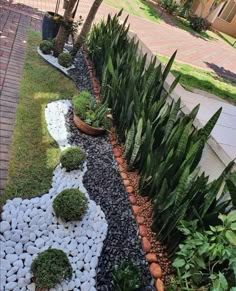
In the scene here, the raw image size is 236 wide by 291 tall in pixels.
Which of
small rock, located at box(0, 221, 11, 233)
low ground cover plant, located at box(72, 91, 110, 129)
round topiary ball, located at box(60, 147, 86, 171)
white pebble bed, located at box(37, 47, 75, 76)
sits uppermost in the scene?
low ground cover plant, located at box(72, 91, 110, 129)

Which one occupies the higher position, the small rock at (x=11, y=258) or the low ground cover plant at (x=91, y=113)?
the low ground cover plant at (x=91, y=113)

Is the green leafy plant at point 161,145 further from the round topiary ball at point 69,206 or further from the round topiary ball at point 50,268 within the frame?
the round topiary ball at point 50,268

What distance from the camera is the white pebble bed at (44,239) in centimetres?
249

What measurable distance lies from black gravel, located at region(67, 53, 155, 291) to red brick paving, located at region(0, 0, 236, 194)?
3.01 ft

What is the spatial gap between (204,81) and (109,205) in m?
5.86

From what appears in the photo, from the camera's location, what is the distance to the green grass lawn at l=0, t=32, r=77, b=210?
10.8 ft

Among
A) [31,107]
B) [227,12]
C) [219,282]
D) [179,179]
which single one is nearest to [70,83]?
[31,107]

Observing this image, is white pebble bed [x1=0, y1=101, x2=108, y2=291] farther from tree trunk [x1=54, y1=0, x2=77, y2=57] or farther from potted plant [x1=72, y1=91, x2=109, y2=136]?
tree trunk [x1=54, y1=0, x2=77, y2=57]

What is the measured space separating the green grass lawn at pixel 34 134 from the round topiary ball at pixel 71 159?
20cm

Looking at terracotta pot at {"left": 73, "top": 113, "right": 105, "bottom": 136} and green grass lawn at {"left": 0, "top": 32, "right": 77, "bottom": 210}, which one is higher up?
terracotta pot at {"left": 73, "top": 113, "right": 105, "bottom": 136}

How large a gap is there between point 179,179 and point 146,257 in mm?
837

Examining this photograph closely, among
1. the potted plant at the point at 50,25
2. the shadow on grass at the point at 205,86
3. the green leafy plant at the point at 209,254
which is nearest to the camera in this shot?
the green leafy plant at the point at 209,254

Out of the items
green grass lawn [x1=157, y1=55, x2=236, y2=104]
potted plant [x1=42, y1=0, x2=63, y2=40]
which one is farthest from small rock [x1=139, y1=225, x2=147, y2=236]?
potted plant [x1=42, y1=0, x2=63, y2=40]

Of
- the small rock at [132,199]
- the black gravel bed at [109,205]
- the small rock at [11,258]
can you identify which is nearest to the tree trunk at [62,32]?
the black gravel bed at [109,205]
